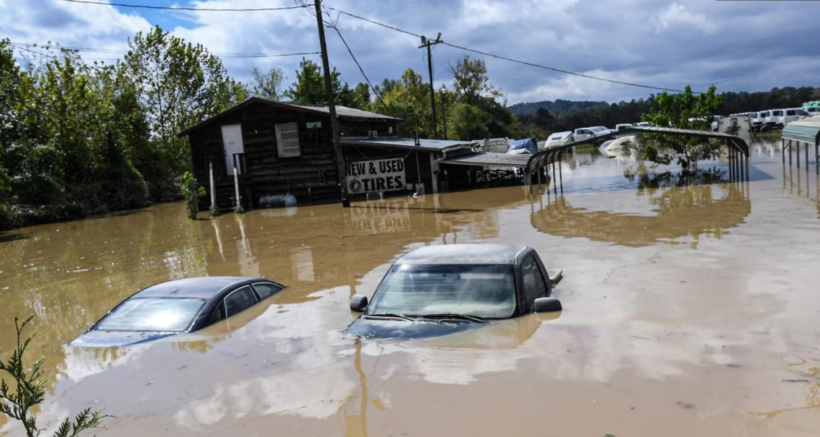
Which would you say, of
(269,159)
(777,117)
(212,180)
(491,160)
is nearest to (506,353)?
Result: (491,160)

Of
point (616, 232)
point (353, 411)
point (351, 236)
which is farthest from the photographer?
point (351, 236)

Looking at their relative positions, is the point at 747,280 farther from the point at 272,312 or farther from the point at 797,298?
the point at 272,312

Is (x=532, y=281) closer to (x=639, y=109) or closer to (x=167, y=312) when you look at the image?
(x=167, y=312)

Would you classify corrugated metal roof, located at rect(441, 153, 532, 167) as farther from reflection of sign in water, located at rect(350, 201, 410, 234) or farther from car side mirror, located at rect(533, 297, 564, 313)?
car side mirror, located at rect(533, 297, 564, 313)

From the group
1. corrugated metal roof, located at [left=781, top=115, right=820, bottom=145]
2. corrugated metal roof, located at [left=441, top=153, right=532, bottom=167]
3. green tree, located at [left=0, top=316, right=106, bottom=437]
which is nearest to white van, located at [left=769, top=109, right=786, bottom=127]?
corrugated metal roof, located at [left=781, top=115, right=820, bottom=145]

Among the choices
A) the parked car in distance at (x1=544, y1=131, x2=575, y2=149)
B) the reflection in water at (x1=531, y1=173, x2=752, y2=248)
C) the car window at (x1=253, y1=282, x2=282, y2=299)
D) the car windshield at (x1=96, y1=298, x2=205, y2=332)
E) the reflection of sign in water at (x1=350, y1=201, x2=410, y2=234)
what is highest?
the parked car in distance at (x1=544, y1=131, x2=575, y2=149)

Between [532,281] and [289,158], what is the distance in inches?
1089

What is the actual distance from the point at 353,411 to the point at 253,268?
10438mm

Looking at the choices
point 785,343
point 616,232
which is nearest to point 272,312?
point 785,343

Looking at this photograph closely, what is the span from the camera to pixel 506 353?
6957 millimetres

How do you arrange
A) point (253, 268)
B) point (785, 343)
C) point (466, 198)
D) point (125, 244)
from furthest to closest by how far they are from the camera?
point (466, 198), point (125, 244), point (253, 268), point (785, 343)

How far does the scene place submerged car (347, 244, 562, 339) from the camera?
23.7 ft

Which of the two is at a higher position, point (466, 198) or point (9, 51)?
point (9, 51)

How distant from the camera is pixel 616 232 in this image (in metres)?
17.1
